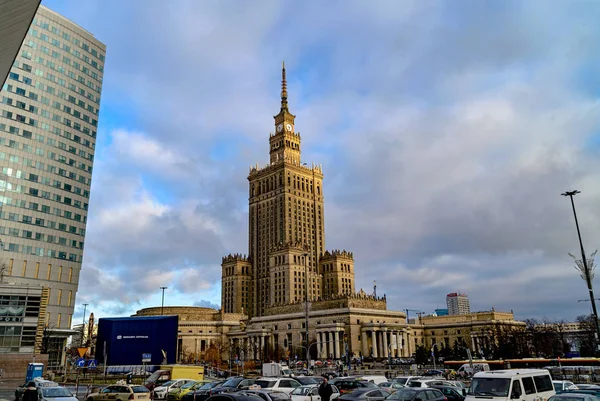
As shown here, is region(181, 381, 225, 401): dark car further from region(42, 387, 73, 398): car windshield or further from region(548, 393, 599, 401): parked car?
region(548, 393, 599, 401): parked car

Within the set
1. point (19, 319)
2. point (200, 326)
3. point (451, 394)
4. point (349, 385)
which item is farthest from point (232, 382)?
point (200, 326)

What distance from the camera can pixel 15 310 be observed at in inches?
2854

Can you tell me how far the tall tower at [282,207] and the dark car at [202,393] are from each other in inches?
5325

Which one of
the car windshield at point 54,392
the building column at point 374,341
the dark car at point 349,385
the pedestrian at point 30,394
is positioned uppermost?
the building column at point 374,341

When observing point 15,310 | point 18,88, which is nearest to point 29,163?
point 18,88

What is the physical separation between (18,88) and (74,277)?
40.2 metres

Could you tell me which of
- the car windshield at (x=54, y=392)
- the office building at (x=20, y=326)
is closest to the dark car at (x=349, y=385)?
the car windshield at (x=54, y=392)

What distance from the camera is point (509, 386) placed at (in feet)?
66.7

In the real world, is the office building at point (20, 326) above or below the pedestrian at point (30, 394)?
above

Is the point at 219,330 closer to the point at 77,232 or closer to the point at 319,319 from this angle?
the point at 319,319

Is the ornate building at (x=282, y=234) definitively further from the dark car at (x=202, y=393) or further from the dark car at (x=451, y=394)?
the dark car at (x=451, y=394)

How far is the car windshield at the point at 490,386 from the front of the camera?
20344 millimetres

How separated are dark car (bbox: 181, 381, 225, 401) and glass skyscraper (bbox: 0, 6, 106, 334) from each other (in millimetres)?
63236

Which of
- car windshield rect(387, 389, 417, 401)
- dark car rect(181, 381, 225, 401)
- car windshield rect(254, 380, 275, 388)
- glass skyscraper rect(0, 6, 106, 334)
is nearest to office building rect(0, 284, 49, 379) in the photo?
glass skyscraper rect(0, 6, 106, 334)
